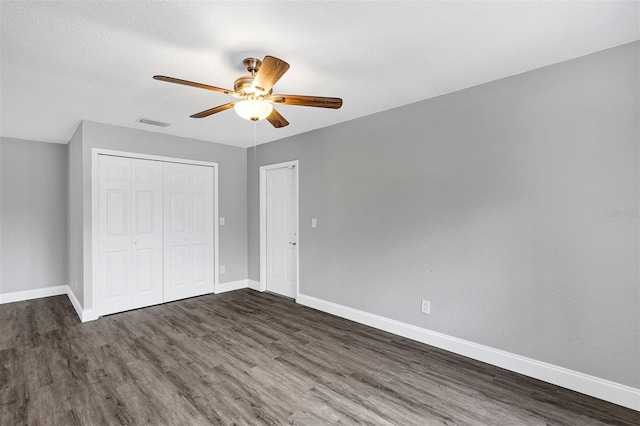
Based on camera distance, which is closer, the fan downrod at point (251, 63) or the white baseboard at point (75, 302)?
the fan downrod at point (251, 63)

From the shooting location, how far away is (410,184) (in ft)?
10.5

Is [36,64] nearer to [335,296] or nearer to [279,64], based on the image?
[279,64]

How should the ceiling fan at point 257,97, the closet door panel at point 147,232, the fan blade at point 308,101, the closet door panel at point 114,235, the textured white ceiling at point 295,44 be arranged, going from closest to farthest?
the textured white ceiling at point 295,44 → the ceiling fan at point 257,97 → the fan blade at point 308,101 → the closet door panel at point 114,235 → the closet door panel at point 147,232

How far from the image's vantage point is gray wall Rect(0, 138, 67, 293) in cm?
452

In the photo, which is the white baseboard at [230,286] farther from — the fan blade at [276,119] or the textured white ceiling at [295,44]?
the fan blade at [276,119]

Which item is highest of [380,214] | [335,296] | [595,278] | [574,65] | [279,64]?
[574,65]

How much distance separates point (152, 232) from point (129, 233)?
0.93 ft

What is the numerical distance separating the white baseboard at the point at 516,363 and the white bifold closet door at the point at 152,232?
2.56 meters

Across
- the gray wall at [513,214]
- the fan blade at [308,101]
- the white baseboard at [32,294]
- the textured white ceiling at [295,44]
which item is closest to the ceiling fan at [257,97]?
the fan blade at [308,101]

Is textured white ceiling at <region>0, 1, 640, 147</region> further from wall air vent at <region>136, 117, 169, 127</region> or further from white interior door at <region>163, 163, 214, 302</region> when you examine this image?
white interior door at <region>163, 163, 214, 302</region>

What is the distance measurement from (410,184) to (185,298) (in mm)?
3634

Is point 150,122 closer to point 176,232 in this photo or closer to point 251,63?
point 176,232

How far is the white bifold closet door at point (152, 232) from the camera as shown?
391 centimetres

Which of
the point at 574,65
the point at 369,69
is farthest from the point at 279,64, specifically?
the point at 574,65
